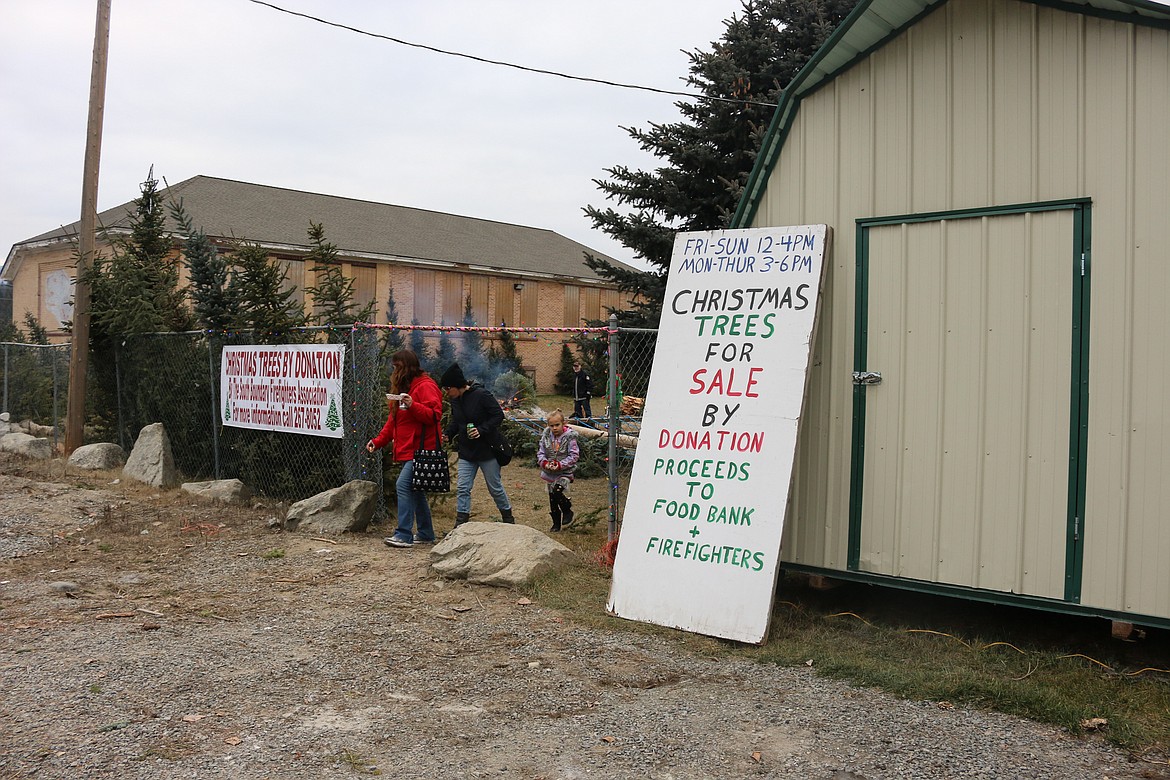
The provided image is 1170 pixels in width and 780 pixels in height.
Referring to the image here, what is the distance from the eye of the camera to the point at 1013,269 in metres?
5.30

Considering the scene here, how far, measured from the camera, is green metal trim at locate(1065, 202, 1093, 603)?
199 inches

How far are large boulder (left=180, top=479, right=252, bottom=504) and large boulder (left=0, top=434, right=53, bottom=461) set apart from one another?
490 cm

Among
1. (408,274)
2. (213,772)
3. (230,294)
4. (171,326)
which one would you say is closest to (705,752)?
(213,772)

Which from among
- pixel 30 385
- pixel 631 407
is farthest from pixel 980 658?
pixel 30 385

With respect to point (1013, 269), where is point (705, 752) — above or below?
below

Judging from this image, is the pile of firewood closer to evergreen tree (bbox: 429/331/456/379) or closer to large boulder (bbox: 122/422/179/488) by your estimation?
large boulder (bbox: 122/422/179/488)

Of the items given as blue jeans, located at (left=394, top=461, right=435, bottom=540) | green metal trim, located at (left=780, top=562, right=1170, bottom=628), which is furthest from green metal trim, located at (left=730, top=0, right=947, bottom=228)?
blue jeans, located at (left=394, top=461, right=435, bottom=540)

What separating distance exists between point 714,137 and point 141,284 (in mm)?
7848

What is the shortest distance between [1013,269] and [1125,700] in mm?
2318

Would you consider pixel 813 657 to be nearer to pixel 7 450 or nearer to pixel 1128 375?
pixel 1128 375

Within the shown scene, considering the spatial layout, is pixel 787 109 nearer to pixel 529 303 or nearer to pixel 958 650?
pixel 958 650

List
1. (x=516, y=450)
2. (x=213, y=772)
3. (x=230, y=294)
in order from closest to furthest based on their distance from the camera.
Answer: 1. (x=213, y=772)
2. (x=230, y=294)
3. (x=516, y=450)

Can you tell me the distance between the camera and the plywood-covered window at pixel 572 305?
3678cm

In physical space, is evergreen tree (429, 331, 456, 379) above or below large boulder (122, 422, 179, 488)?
above
